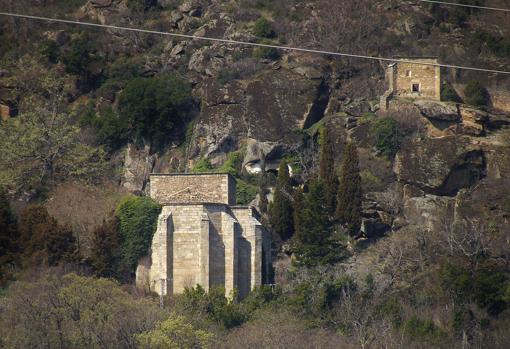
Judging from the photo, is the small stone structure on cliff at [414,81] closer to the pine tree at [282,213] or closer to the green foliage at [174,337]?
the pine tree at [282,213]

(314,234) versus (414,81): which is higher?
(414,81)

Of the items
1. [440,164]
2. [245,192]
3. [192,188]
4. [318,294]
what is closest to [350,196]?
[245,192]

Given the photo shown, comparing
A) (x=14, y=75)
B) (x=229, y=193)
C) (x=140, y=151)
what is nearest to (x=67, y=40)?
(x=14, y=75)

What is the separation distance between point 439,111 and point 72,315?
3043 centimetres

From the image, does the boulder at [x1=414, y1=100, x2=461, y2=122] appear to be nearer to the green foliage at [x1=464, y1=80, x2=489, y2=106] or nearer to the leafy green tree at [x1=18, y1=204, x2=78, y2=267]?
the green foliage at [x1=464, y1=80, x2=489, y2=106]

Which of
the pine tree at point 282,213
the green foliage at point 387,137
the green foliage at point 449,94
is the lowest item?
the pine tree at point 282,213

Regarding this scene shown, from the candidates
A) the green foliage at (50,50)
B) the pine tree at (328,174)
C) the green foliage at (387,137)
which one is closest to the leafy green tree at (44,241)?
the pine tree at (328,174)

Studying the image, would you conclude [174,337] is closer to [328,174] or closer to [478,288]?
[478,288]

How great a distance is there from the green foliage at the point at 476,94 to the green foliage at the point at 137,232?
2562 cm

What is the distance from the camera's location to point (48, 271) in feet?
194

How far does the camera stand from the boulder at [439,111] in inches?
3142

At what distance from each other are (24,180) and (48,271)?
12901mm

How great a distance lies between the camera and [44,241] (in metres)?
61.6

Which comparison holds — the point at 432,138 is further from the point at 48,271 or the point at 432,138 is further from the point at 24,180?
the point at 48,271
